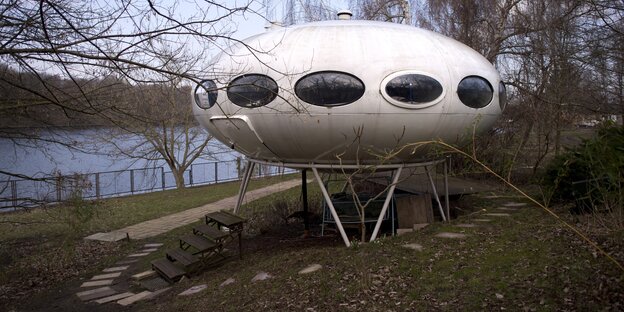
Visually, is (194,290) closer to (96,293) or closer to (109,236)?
(96,293)

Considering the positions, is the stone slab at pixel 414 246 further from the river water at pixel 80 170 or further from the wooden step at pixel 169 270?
the river water at pixel 80 170

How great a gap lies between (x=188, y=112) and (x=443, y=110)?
53.2 feet

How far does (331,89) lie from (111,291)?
478 centimetres

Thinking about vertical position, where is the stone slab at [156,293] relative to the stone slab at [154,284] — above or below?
above

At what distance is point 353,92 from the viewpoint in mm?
7398

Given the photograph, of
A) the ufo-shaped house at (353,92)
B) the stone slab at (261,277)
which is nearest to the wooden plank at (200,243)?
the stone slab at (261,277)

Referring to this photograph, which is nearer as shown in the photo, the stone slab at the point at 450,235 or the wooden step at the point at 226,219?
the stone slab at the point at 450,235

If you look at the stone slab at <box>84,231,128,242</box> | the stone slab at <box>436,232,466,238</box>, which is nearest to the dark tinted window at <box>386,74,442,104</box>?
the stone slab at <box>436,232,466,238</box>

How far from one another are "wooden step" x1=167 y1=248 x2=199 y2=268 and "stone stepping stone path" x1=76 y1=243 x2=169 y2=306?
1.63ft

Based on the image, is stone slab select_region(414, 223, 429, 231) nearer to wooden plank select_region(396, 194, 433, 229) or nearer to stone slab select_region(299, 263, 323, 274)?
wooden plank select_region(396, 194, 433, 229)

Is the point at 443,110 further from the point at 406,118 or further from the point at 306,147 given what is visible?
the point at 306,147

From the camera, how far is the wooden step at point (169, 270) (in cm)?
783

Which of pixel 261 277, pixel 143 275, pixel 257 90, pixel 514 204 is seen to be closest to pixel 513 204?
pixel 514 204

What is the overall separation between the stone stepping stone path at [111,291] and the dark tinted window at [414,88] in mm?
4656
